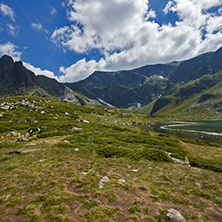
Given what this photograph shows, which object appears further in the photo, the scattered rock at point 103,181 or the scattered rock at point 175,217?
the scattered rock at point 103,181

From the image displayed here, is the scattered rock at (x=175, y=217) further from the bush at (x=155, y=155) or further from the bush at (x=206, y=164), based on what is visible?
the bush at (x=206, y=164)

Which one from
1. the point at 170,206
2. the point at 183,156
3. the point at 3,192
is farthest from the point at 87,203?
the point at 183,156

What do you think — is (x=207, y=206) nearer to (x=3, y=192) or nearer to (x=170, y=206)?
(x=170, y=206)

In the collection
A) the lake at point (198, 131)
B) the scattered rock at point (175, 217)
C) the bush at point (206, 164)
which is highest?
the scattered rock at point (175, 217)

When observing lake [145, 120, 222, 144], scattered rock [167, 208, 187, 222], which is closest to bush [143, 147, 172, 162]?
scattered rock [167, 208, 187, 222]

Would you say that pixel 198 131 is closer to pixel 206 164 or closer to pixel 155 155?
pixel 206 164

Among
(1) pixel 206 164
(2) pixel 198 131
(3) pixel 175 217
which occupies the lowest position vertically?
(2) pixel 198 131

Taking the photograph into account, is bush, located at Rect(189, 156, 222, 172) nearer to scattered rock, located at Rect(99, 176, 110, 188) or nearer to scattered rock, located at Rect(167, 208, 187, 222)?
scattered rock, located at Rect(167, 208, 187, 222)

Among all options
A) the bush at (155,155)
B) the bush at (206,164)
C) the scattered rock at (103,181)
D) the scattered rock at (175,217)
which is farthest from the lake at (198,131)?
the scattered rock at (103,181)

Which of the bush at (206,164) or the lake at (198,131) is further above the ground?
the bush at (206,164)

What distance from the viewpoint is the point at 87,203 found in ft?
32.2

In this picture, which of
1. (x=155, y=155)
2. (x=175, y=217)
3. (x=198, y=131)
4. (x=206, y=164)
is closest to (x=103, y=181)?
(x=175, y=217)

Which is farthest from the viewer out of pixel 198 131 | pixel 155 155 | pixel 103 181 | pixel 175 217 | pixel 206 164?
pixel 198 131

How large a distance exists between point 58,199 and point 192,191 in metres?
14.0
